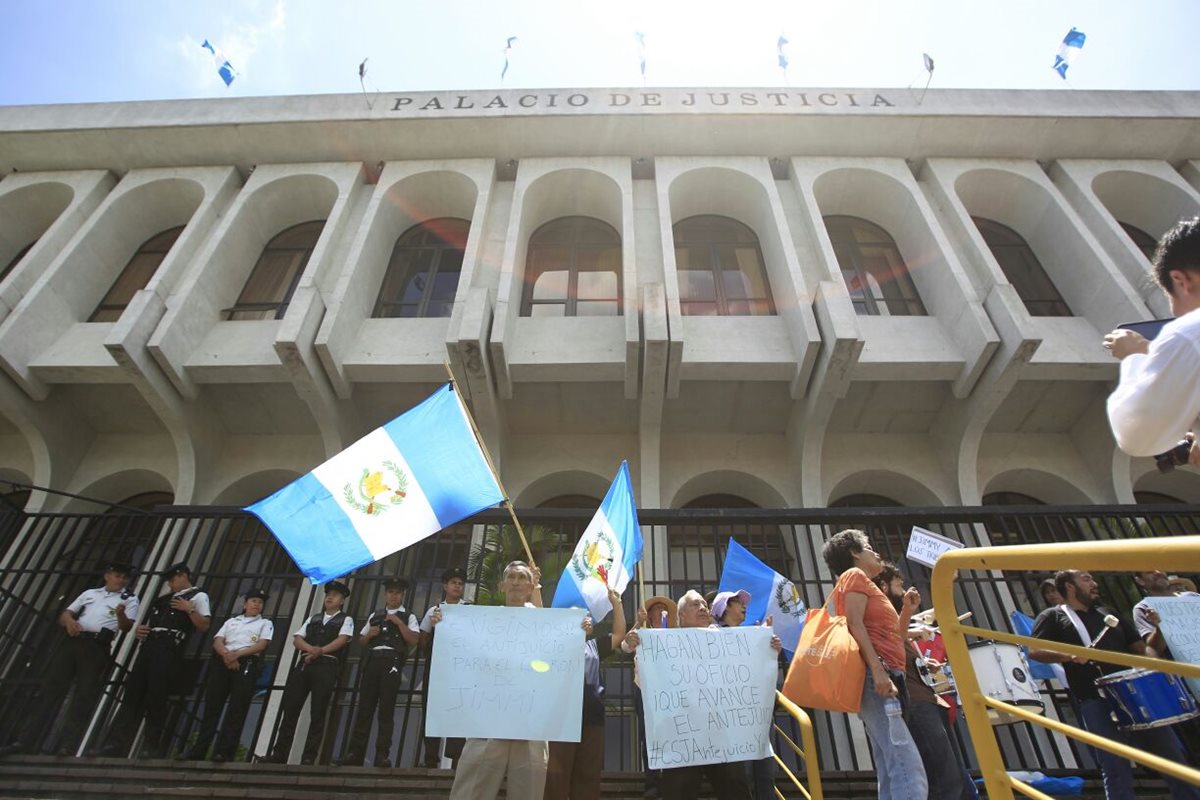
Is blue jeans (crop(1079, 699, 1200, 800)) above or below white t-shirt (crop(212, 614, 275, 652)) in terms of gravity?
below

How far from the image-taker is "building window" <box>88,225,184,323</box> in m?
10.9

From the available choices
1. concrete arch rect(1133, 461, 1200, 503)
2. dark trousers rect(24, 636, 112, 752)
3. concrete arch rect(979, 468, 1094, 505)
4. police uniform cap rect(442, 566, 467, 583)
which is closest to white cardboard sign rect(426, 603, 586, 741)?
police uniform cap rect(442, 566, 467, 583)

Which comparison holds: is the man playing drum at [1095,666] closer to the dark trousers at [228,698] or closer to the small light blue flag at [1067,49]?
the dark trousers at [228,698]

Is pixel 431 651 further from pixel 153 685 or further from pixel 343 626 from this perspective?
pixel 153 685

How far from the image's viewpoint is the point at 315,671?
16.9 feet

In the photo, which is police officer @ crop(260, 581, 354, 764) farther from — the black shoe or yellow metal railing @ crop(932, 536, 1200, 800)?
yellow metal railing @ crop(932, 536, 1200, 800)

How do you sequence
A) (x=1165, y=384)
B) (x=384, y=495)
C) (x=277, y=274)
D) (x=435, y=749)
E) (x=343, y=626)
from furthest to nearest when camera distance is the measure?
(x=277, y=274) → (x=343, y=626) → (x=435, y=749) → (x=384, y=495) → (x=1165, y=384)

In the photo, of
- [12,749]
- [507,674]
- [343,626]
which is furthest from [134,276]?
→ [507,674]

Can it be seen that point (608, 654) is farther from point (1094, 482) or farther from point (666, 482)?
point (1094, 482)

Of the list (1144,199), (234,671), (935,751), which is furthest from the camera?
(1144,199)

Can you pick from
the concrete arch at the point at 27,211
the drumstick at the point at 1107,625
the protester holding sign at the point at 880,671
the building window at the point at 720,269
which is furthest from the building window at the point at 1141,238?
the concrete arch at the point at 27,211

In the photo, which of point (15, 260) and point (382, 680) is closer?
point (382, 680)

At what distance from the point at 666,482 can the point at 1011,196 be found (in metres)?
8.74

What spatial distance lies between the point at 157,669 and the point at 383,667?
80.1 inches
